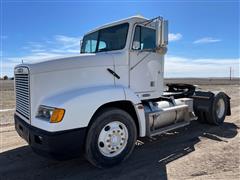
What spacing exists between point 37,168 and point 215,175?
3276mm

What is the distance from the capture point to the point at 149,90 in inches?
220

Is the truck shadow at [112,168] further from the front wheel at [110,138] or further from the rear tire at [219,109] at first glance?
the rear tire at [219,109]

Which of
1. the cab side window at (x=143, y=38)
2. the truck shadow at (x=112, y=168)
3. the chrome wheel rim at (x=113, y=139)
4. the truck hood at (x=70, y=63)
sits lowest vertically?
the truck shadow at (x=112, y=168)

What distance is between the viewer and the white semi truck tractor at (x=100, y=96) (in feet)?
12.6

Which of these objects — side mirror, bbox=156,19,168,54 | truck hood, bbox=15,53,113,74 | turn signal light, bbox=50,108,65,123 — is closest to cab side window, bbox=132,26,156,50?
side mirror, bbox=156,19,168,54

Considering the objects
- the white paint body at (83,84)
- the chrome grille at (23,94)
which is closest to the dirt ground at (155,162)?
the white paint body at (83,84)

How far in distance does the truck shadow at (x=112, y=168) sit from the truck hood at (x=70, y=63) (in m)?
1.88

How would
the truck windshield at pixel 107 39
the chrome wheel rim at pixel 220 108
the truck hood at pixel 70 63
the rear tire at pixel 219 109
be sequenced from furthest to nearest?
the chrome wheel rim at pixel 220 108
the rear tire at pixel 219 109
the truck windshield at pixel 107 39
the truck hood at pixel 70 63

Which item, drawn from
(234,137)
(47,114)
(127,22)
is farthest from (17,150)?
(234,137)

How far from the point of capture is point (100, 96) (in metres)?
4.16

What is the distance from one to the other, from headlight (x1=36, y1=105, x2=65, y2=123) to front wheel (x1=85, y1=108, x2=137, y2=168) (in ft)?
2.13

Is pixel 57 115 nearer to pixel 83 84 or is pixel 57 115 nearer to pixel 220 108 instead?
pixel 83 84

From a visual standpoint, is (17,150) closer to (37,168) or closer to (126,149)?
(37,168)

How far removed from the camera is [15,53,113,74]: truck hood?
4035 mm
